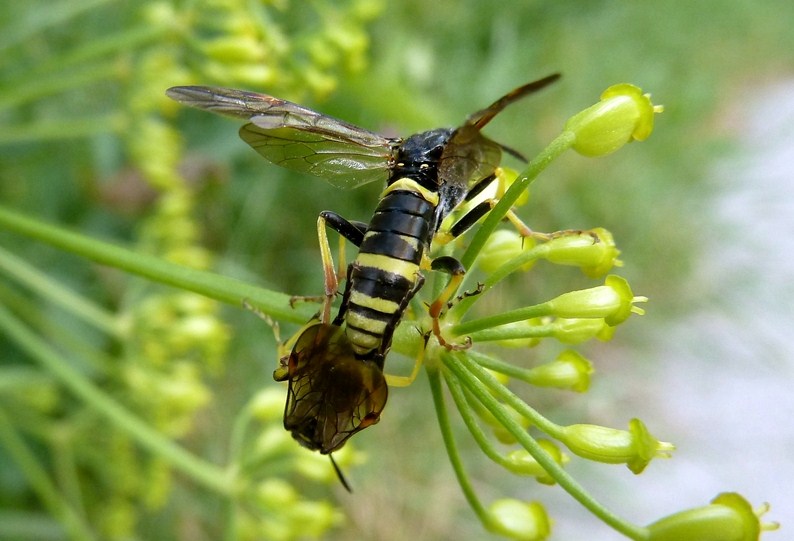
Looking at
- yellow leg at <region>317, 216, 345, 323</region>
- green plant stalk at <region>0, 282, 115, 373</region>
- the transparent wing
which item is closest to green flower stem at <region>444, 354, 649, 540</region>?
yellow leg at <region>317, 216, 345, 323</region>

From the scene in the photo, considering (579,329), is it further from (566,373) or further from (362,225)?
(362,225)

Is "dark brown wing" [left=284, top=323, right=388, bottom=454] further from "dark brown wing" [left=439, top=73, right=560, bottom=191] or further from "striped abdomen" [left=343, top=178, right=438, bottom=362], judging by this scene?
"dark brown wing" [left=439, top=73, right=560, bottom=191]

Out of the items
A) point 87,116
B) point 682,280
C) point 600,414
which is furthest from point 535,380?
point 682,280

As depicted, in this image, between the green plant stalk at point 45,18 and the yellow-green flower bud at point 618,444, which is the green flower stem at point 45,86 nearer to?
the green plant stalk at point 45,18

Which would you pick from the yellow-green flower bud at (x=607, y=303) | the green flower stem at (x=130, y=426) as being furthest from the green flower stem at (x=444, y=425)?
the green flower stem at (x=130, y=426)

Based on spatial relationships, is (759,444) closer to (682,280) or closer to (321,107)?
Result: (682,280)

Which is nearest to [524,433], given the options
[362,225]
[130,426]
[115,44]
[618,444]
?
[618,444]
